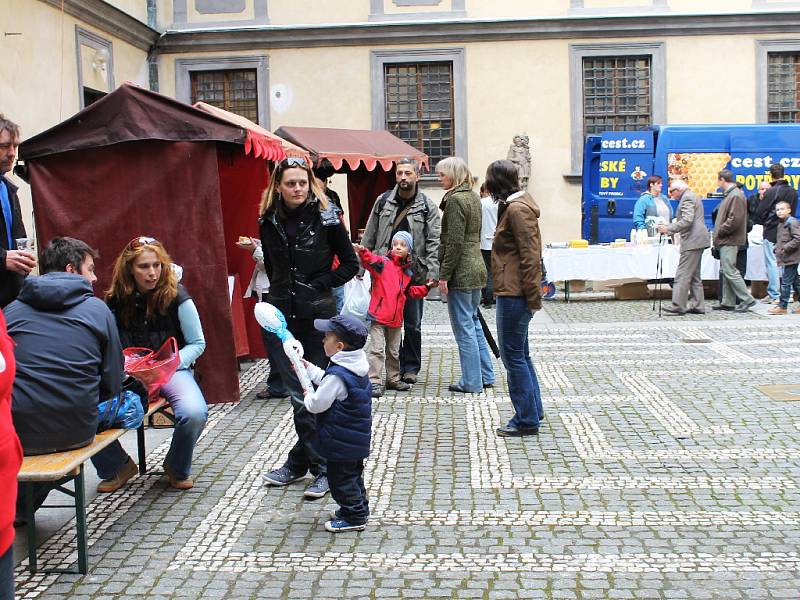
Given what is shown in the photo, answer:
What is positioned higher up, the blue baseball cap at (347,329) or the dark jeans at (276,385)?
the blue baseball cap at (347,329)

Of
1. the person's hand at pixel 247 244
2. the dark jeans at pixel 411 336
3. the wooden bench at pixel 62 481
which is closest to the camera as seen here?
the wooden bench at pixel 62 481

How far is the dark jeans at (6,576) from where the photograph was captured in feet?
8.70

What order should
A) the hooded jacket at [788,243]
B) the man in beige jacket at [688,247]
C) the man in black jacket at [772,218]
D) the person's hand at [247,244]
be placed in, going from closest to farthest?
the person's hand at [247,244]
the hooded jacket at [788,243]
the man in beige jacket at [688,247]
the man in black jacket at [772,218]

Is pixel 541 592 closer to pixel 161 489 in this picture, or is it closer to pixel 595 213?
pixel 161 489

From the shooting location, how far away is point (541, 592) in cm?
392

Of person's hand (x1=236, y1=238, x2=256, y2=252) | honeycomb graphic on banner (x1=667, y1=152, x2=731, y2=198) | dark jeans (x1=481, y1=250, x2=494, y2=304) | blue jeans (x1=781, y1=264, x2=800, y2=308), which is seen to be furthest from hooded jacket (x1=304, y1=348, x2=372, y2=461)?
honeycomb graphic on banner (x1=667, y1=152, x2=731, y2=198)

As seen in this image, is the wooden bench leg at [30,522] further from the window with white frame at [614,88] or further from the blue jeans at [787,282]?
the window with white frame at [614,88]

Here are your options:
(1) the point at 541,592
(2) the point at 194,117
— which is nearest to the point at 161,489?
(1) the point at 541,592

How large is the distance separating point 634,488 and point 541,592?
1.51 metres

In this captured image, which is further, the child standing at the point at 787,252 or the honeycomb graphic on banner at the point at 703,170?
the honeycomb graphic on banner at the point at 703,170

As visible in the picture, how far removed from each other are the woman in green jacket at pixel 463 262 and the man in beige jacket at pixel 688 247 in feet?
17.7

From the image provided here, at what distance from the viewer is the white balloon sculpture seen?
462 centimetres

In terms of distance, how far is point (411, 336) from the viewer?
8.28m

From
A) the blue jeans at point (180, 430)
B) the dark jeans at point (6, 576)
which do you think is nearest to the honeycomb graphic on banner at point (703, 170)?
the blue jeans at point (180, 430)
